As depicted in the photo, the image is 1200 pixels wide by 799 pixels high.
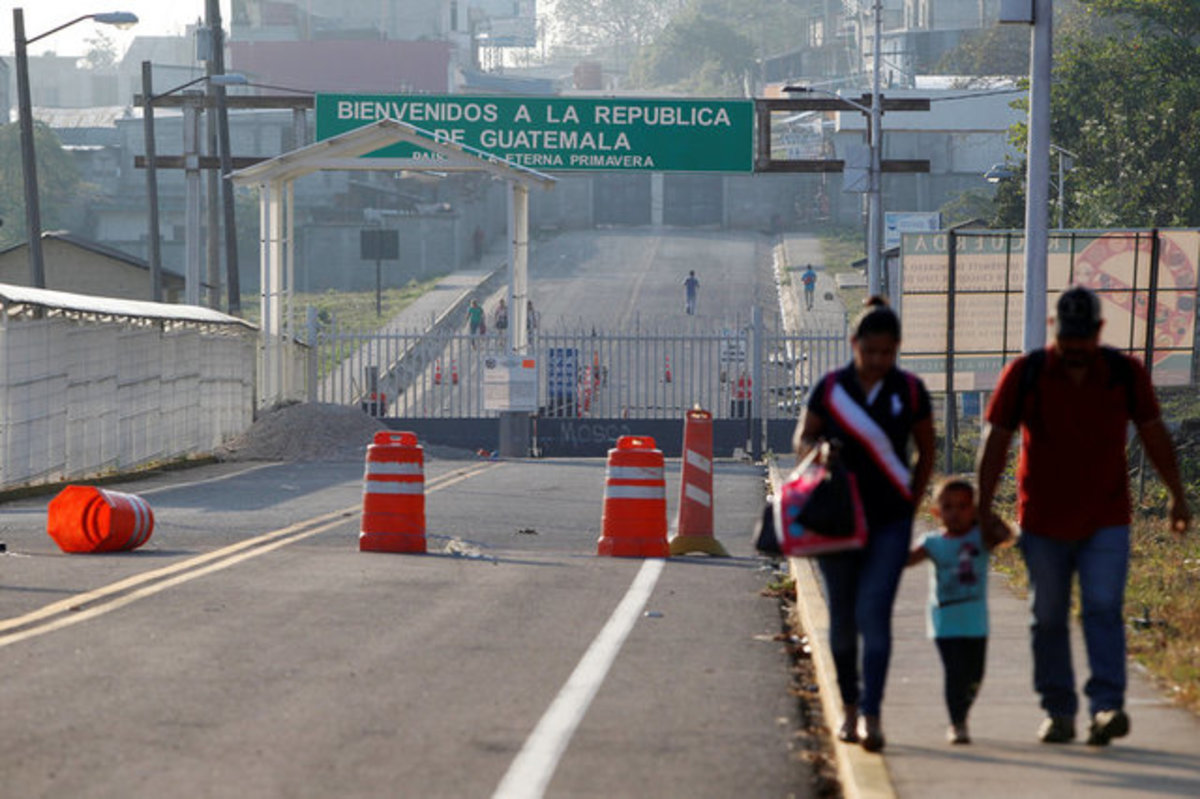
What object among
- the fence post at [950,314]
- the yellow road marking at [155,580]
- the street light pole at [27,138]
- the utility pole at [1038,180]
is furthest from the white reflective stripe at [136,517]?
the street light pole at [27,138]

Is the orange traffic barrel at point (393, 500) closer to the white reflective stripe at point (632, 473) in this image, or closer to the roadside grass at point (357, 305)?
the white reflective stripe at point (632, 473)

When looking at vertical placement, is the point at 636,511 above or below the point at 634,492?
below

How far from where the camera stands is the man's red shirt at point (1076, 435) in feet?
24.8

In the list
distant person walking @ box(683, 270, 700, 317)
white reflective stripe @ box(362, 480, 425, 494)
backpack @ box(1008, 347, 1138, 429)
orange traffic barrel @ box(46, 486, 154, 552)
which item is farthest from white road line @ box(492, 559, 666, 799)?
distant person walking @ box(683, 270, 700, 317)

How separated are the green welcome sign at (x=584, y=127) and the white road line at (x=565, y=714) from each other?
23.8 m

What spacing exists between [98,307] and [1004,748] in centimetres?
1897

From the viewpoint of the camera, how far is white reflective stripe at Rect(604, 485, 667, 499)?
15498 millimetres

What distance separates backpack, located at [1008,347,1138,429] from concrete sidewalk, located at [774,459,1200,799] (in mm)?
1301

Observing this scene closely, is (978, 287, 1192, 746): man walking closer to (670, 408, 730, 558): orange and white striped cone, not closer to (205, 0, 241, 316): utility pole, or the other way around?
(670, 408, 730, 558): orange and white striped cone

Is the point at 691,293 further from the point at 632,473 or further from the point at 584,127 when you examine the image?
the point at 632,473

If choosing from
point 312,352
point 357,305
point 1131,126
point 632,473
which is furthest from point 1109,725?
point 357,305

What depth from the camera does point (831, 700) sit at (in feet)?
28.8

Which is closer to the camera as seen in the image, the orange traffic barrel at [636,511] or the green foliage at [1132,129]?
the orange traffic barrel at [636,511]

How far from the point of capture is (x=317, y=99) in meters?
35.9
